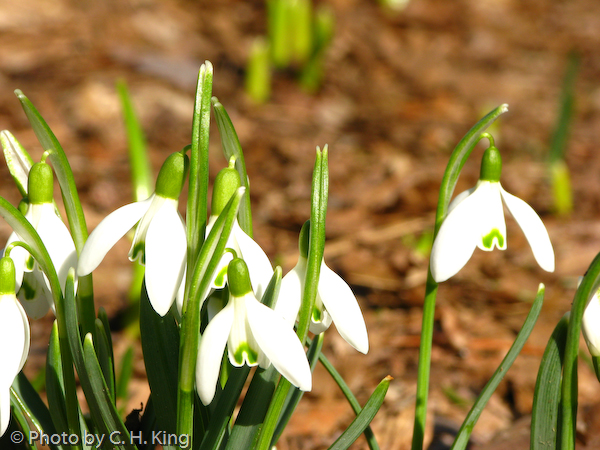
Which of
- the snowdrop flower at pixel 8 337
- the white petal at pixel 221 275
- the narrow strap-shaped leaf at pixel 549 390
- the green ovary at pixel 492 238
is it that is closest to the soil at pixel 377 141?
the narrow strap-shaped leaf at pixel 549 390

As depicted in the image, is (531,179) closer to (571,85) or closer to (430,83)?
(571,85)

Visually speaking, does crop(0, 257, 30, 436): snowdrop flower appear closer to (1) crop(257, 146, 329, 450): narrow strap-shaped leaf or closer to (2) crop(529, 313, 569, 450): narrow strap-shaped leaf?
(1) crop(257, 146, 329, 450): narrow strap-shaped leaf

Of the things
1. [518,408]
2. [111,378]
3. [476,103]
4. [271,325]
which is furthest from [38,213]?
[476,103]

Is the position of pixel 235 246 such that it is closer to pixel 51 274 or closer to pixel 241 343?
pixel 241 343

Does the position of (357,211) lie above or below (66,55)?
below

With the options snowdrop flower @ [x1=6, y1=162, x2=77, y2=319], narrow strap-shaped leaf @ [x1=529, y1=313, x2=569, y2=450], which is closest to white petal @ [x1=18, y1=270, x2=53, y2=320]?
snowdrop flower @ [x1=6, y1=162, x2=77, y2=319]
